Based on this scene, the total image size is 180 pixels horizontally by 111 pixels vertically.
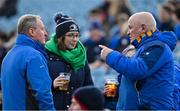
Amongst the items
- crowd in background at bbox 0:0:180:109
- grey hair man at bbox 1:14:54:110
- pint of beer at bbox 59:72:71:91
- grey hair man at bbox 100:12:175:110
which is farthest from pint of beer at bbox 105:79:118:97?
crowd in background at bbox 0:0:180:109

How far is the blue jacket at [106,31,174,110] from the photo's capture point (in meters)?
8.19

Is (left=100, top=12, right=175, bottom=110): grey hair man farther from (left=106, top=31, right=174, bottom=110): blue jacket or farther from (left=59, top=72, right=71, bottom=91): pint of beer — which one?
(left=59, top=72, right=71, bottom=91): pint of beer

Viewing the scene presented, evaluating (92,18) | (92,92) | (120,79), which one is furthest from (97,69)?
(92,92)

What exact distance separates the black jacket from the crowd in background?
237 centimetres

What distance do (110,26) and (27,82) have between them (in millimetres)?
8036

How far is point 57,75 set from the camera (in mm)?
9203

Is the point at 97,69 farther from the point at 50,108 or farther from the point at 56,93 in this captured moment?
the point at 50,108

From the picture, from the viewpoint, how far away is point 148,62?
820 centimetres

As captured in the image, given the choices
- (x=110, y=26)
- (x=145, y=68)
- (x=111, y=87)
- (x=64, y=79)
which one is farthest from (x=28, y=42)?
(x=110, y=26)

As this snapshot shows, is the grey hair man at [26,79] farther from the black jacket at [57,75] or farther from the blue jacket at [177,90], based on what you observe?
the blue jacket at [177,90]

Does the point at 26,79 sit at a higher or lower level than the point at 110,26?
lower

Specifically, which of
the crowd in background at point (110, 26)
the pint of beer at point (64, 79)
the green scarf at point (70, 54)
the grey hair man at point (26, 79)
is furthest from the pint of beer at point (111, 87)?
the crowd in background at point (110, 26)

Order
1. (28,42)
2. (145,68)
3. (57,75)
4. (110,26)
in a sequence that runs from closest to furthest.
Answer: (145,68) < (28,42) < (57,75) < (110,26)

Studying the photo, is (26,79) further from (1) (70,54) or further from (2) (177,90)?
(2) (177,90)
